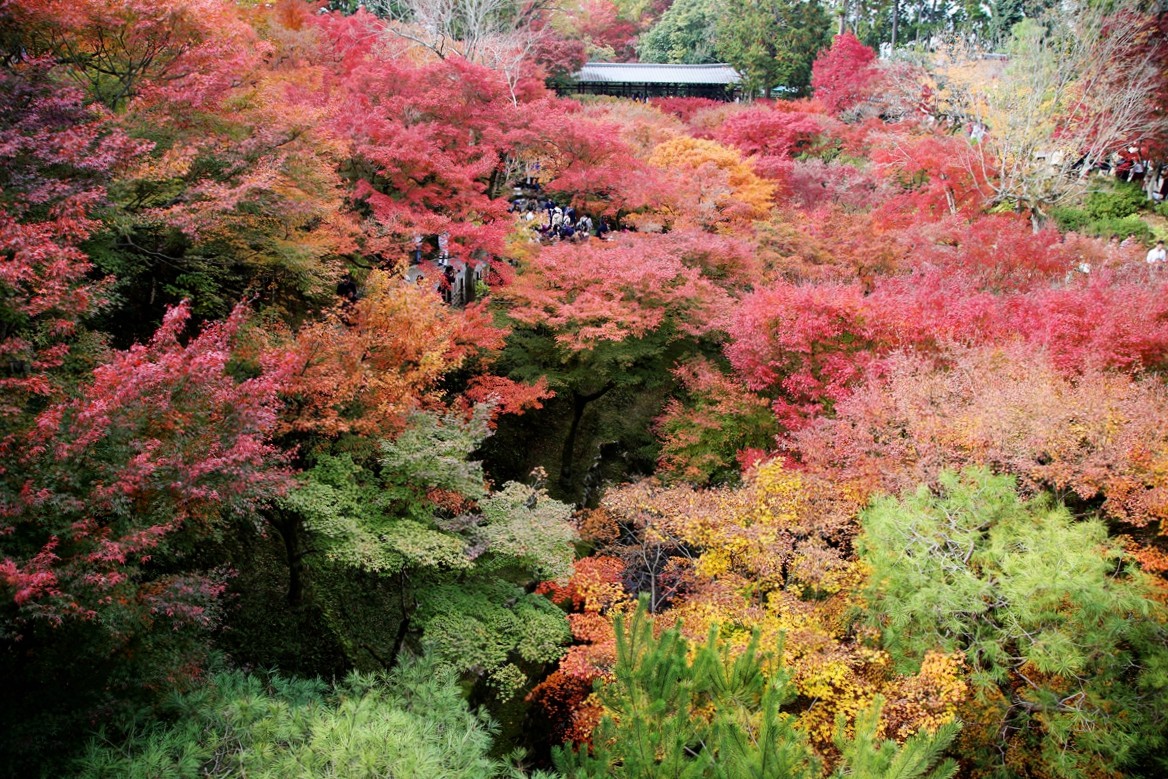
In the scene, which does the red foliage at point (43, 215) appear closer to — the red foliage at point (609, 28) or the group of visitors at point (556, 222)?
the group of visitors at point (556, 222)

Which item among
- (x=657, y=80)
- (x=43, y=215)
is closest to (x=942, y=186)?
(x=657, y=80)

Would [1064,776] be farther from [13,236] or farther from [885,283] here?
[13,236]

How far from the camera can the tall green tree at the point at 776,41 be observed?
1382 inches

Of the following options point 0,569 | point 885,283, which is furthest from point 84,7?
point 885,283

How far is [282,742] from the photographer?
6.95 meters

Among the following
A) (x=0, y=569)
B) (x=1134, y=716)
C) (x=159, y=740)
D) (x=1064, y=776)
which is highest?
(x=0, y=569)

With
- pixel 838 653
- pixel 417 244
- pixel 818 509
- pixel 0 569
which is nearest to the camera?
pixel 0 569

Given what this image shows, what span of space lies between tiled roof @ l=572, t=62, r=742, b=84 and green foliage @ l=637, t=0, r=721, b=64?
9.12ft

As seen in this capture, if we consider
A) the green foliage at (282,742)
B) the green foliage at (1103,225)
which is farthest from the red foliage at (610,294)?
the green foliage at (1103,225)

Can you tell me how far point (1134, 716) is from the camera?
8.39 metres

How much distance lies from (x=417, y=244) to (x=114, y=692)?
398 inches

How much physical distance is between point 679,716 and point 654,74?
3695 centimetres

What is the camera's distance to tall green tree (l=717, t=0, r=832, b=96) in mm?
35094

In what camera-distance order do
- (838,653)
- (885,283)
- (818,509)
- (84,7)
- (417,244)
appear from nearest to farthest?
(838,653)
(84,7)
(818,509)
(417,244)
(885,283)
